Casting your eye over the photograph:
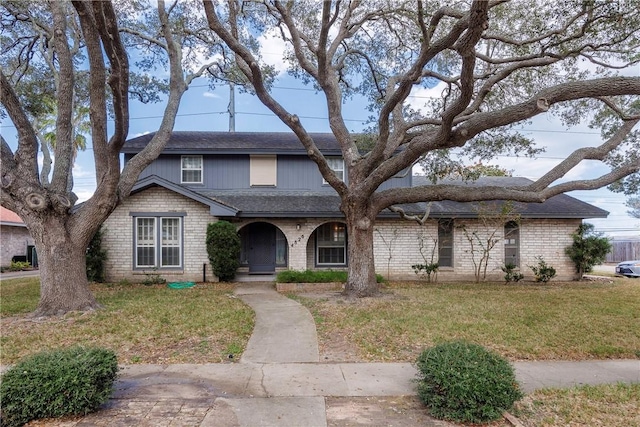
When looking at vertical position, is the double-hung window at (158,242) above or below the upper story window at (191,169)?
below

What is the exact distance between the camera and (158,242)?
1339 centimetres

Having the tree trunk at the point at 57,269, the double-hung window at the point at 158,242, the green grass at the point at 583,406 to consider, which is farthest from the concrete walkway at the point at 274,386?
the double-hung window at the point at 158,242

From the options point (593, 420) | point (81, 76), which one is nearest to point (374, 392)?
point (593, 420)

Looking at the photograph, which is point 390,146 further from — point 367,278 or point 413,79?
point 367,278

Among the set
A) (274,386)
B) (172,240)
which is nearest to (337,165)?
(172,240)

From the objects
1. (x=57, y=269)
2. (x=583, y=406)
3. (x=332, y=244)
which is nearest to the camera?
(x=583, y=406)

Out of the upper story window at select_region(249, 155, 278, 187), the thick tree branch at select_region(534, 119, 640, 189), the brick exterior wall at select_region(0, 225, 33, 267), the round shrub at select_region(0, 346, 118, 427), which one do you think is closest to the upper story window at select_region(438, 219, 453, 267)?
the thick tree branch at select_region(534, 119, 640, 189)

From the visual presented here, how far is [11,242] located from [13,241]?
0.65ft

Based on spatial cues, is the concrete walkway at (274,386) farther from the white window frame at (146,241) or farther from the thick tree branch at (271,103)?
the white window frame at (146,241)

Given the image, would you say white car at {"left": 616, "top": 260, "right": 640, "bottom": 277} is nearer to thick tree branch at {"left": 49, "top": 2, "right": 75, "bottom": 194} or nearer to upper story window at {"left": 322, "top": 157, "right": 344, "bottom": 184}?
upper story window at {"left": 322, "top": 157, "right": 344, "bottom": 184}

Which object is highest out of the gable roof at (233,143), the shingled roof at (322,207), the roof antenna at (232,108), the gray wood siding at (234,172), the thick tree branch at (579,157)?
the roof antenna at (232,108)

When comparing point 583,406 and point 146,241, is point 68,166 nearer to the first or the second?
point 146,241

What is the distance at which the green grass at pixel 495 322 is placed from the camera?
5.91m

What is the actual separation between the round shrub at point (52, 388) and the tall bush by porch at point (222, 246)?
910 centimetres
